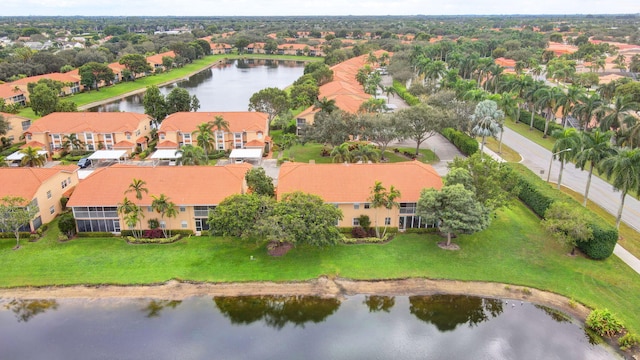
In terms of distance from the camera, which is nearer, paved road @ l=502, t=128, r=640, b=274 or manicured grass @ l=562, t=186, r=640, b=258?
manicured grass @ l=562, t=186, r=640, b=258

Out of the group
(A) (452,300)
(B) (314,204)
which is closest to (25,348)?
(B) (314,204)

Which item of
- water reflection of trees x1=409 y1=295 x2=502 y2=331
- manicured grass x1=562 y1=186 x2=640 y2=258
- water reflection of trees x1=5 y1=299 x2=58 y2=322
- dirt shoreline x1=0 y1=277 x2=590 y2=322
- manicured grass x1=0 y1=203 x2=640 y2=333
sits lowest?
water reflection of trees x1=409 y1=295 x2=502 y2=331

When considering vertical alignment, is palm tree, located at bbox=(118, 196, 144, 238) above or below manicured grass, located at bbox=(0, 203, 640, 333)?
above

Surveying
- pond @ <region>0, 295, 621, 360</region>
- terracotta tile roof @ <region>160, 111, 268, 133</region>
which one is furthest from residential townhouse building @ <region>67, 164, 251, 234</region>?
terracotta tile roof @ <region>160, 111, 268, 133</region>

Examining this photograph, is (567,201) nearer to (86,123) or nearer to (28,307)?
(28,307)

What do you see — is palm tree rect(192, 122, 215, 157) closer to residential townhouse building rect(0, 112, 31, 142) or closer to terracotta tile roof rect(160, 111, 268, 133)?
terracotta tile roof rect(160, 111, 268, 133)

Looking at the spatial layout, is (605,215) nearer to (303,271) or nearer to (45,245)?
(303,271)
